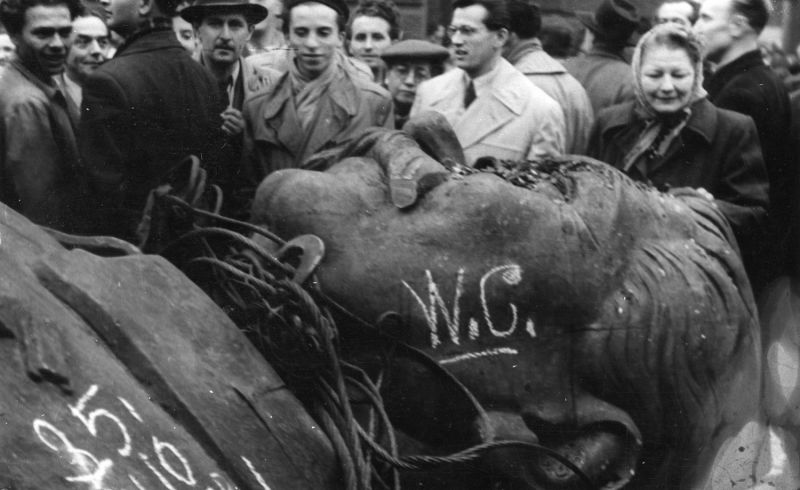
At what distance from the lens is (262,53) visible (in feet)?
23.9

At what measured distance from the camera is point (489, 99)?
5766 mm

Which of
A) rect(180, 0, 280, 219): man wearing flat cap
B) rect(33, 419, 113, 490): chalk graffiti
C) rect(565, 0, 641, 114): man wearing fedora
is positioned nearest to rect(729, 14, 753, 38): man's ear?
rect(565, 0, 641, 114): man wearing fedora

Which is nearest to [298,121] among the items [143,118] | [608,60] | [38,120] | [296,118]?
[296,118]

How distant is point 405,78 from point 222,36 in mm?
1636

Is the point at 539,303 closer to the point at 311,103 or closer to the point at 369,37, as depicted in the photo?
the point at 311,103

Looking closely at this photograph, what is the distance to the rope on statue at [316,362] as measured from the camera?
10.4 ft

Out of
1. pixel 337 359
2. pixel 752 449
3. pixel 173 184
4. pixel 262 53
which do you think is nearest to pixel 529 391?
pixel 337 359

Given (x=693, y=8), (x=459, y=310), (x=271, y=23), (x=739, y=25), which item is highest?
(x=459, y=310)

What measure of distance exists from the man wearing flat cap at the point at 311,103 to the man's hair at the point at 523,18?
2.36 ft

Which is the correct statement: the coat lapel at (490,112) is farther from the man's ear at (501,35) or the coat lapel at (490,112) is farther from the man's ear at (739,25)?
the man's ear at (739,25)

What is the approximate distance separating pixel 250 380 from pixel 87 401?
45 centimetres

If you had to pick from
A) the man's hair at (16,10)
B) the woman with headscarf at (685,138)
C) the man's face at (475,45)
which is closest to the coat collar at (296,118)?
the man's face at (475,45)

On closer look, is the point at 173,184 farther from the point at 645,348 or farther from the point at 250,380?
the point at 645,348

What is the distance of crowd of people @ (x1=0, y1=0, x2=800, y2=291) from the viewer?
5027mm
